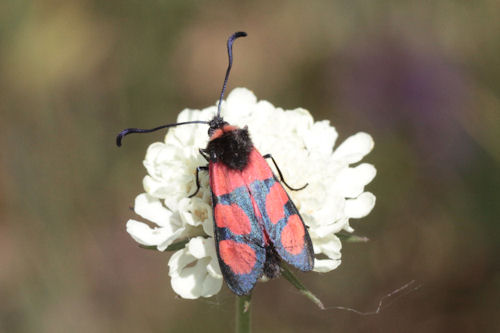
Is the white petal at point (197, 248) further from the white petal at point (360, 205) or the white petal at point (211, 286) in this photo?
the white petal at point (360, 205)

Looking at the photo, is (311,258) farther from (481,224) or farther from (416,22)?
(416,22)

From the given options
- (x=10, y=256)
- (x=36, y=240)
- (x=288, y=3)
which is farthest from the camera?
(x=288, y=3)

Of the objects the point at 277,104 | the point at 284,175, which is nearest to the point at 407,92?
the point at 277,104

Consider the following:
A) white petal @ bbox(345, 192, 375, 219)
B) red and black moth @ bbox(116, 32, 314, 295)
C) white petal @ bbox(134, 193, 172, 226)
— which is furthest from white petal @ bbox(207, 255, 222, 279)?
white petal @ bbox(345, 192, 375, 219)

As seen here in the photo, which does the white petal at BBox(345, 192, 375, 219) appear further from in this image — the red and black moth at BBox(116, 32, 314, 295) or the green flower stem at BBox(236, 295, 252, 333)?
the green flower stem at BBox(236, 295, 252, 333)

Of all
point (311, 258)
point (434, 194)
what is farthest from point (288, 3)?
point (311, 258)
